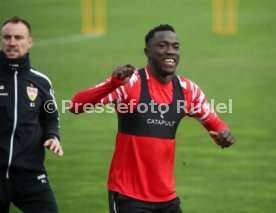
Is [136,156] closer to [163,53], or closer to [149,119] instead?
[149,119]

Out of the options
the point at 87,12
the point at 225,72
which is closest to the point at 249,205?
the point at 225,72

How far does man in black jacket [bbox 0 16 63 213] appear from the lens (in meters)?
9.42

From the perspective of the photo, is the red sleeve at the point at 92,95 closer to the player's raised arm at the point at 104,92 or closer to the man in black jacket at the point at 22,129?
the player's raised arm at the point at 104,92

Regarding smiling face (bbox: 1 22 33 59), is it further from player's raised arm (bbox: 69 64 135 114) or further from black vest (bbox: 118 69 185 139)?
black vest (bbox: 118 69 185 139)

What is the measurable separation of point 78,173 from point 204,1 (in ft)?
116

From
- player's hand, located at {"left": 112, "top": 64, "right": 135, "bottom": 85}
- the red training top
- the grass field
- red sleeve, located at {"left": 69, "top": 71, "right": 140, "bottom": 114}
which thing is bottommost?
the grass field

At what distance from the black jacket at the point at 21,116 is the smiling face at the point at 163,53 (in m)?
1.07

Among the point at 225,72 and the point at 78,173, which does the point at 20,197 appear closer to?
the point at 78,173

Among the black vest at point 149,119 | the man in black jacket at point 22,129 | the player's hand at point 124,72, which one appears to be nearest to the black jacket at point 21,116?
the man in black jacket at point 22,129

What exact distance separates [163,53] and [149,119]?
0.65m

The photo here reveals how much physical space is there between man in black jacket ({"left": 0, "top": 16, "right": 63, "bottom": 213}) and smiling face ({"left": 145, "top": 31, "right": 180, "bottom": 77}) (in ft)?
3.49

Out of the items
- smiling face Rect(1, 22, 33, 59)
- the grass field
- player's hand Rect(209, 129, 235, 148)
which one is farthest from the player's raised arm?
the grass field

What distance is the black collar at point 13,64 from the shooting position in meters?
9.43

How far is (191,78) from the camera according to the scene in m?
27.2
